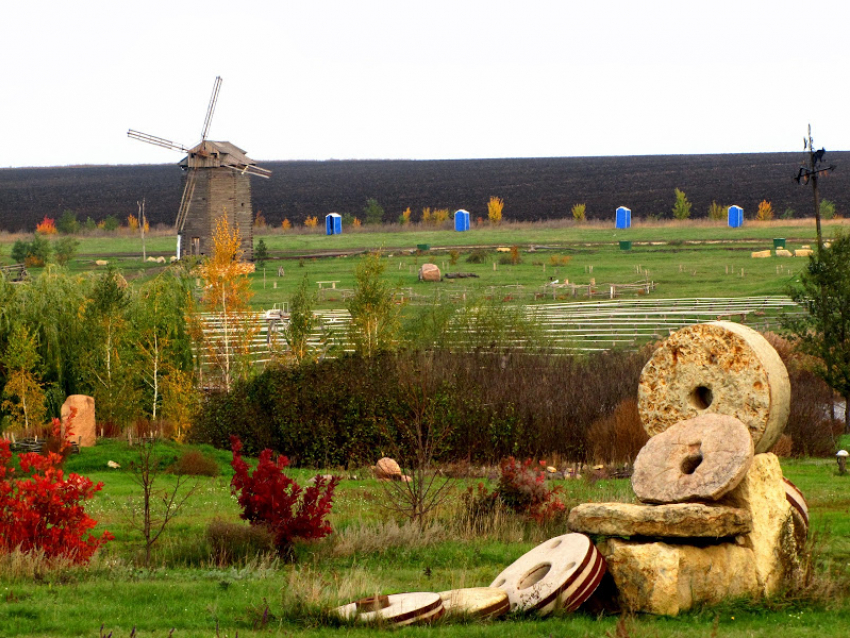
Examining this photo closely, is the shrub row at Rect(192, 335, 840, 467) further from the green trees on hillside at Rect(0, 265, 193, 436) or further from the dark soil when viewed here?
the dark soil

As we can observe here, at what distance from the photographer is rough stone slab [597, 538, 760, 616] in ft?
32.9

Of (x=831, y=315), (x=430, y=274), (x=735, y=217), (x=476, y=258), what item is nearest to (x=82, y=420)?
(x=831, y=315)

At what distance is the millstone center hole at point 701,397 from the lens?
39.7ft

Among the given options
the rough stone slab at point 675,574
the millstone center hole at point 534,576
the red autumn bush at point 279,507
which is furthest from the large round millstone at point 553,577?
the red autumn bush at point 279,507

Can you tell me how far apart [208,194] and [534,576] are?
60.5m

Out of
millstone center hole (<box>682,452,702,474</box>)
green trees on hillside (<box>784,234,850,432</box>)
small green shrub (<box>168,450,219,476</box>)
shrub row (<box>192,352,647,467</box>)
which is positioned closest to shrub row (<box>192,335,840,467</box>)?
shrub row (<box>192,352,647,467</box>)

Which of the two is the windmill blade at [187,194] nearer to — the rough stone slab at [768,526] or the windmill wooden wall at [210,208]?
the windmill wooden wall at [210,208]

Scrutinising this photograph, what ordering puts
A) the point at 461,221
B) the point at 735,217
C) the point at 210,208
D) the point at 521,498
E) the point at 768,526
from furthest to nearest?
1. the point at 461,221
2. the point at 735,217
3. the point at 210,208
4. the point at 521,498
5. the point at 768,526

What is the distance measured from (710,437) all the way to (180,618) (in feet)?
17.2

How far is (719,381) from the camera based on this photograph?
11727mm

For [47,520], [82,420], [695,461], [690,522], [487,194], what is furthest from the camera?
[487,194]

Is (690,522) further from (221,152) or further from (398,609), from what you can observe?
(221,152)

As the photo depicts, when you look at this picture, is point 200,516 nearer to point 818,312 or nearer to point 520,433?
point 520,433

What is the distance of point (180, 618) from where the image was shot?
927 cm
